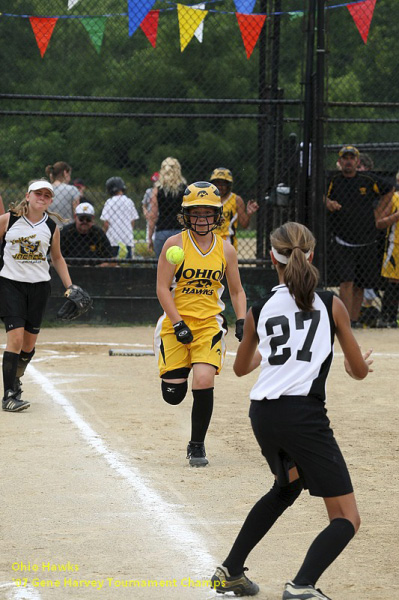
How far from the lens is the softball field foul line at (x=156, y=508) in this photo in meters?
4.52

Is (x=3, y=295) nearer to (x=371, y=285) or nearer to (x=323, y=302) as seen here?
(x=323, y=302)

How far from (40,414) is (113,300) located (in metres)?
5.38

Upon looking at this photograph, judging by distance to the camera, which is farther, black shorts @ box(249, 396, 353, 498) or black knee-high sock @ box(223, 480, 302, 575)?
black knee-high sock @ box(223, 480, 302, 575)

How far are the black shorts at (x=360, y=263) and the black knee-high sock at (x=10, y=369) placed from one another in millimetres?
5706

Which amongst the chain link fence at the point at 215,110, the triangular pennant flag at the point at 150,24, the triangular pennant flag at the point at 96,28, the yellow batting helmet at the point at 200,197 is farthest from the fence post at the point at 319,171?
the yellow batting helmet at the point at 200,197

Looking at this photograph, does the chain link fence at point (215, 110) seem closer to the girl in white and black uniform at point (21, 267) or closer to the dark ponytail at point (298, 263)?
→ the girl in white and black uniform at point (21, 267)

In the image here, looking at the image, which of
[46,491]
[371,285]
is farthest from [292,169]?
[46,491]

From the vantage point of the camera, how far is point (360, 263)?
1287 centimetres

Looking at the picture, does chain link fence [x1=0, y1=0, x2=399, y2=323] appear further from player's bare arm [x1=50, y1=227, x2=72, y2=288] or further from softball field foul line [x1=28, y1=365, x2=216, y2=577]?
softball field foul line [x1=28, y1=365, x2=216, y2=577]

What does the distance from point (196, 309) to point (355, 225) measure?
6537 mm

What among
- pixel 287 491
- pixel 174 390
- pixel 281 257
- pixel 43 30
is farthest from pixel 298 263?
pixel 43 30

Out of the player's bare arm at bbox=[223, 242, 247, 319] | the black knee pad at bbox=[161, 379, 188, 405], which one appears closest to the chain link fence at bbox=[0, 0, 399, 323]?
the player's bare arm at bbox=[223, 242, 247, 319]

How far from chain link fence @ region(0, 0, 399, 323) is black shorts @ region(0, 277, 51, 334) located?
4591mm

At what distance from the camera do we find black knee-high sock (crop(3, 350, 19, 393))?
788 cm
